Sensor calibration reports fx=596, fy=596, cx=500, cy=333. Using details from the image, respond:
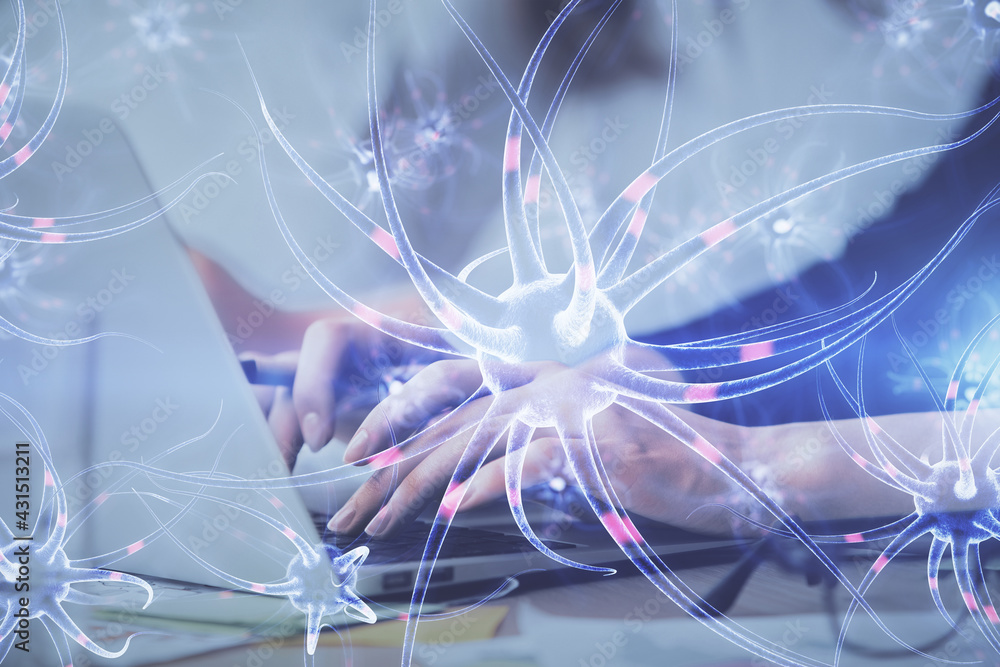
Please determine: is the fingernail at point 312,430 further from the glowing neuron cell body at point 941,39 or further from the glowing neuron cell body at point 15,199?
the glowing neuron cell body at point 941,39

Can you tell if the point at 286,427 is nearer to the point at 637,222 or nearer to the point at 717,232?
the point at 637,222

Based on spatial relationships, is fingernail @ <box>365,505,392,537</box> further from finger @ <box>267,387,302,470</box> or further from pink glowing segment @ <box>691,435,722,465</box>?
pink glowing segment @ <box>691,435,722,465</box>

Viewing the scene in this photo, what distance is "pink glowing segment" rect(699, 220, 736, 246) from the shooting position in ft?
6.34

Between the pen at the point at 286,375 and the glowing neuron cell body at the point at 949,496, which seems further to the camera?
the glowing neuron cell body at the point at 949,496

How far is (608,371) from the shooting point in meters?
1.86

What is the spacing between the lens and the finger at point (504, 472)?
6.05 feet

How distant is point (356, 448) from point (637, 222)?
1.14 meters

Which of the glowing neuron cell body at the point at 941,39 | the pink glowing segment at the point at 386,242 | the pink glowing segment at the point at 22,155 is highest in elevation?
the glowing neuron cell body at the point at 941,39

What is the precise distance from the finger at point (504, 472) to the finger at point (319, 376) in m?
0.48

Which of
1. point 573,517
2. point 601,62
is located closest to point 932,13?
point 601,62

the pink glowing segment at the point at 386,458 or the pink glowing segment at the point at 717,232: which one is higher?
the pink glowing segment at the point at 717,232

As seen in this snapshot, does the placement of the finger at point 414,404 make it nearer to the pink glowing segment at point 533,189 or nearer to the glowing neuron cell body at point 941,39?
the pink glowing segment at point 533,189

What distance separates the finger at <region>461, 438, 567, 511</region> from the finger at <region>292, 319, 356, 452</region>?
1.57ft

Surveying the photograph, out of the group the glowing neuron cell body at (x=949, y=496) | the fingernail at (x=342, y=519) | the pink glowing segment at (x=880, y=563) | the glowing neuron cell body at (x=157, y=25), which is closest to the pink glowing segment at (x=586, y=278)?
the glowing neuron cell body at (x=949, y=496)
